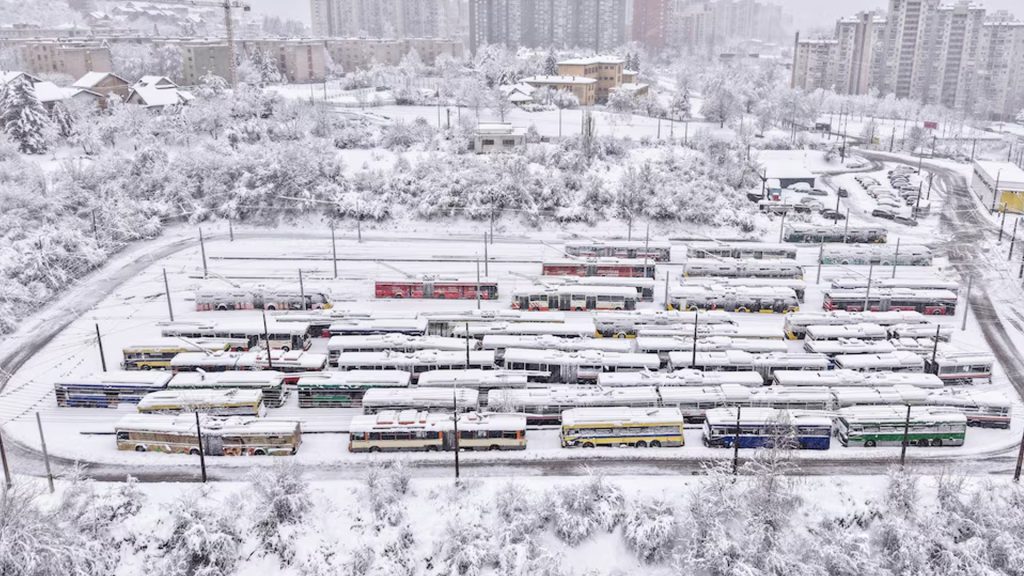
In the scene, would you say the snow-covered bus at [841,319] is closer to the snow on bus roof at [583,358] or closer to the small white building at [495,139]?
the snow on bus roof at [583,358]

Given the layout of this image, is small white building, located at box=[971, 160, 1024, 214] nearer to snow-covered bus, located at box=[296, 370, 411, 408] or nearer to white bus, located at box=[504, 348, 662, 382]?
white bus, located at box=[504, 348, 662, 382]

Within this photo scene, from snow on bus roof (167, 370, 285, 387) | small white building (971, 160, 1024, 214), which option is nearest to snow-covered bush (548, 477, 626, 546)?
snow on bus roof (167, 370, 285, 387)

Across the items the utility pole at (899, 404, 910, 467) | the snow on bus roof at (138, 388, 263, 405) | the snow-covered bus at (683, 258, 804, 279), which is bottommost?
the utility pole at (899, 404, 910, 467)

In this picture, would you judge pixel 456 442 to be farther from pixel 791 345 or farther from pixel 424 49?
pixel 424 49

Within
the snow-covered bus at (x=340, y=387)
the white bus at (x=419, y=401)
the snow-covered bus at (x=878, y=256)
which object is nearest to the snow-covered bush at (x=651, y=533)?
the white bus at (x=419, y=401)

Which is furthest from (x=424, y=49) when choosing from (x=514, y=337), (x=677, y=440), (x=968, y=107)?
(x=677, y=440)
